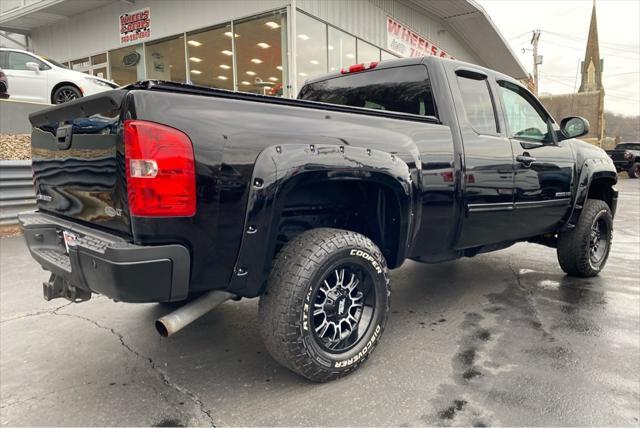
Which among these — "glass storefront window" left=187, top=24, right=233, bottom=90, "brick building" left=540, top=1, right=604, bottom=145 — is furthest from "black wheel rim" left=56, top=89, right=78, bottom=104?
"brick building" left=540, top=1, right=604, bottom=145

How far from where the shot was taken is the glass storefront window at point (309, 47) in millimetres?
11602

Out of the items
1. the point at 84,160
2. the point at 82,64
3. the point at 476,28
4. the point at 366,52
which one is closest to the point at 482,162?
the point at 84,160

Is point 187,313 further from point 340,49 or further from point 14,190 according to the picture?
point 340,49

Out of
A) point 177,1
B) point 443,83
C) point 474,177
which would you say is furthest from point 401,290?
point 177,1

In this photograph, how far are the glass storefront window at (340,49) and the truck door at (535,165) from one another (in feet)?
29.5

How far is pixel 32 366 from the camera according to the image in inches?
109

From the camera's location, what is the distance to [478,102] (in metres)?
Answer: 3.47

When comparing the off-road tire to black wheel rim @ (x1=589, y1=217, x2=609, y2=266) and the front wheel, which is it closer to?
black wheel rim @ (x1=589, y1=217, x2=609, y2=266)

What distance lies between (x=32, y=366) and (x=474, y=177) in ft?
10.4

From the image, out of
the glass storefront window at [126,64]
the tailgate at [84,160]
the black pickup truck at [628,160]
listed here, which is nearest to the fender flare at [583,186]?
the tailgate at [84,160]

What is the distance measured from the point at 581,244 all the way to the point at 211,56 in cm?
1229

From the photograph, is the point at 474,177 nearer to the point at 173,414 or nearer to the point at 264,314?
the point at 264,314

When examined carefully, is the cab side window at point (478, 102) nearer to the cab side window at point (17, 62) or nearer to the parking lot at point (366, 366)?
the parking lot at point (366, 366)

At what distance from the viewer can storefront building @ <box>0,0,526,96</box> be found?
39.1ft
